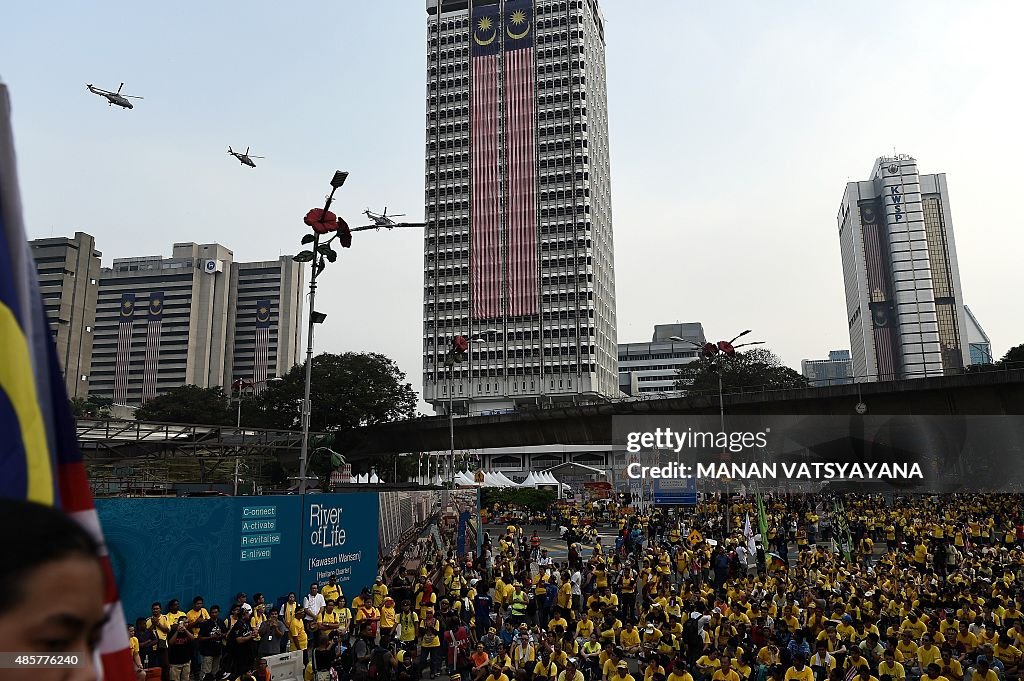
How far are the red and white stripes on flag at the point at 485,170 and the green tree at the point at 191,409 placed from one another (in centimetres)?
4533

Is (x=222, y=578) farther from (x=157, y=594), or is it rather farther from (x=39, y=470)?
(x=39, y=470)

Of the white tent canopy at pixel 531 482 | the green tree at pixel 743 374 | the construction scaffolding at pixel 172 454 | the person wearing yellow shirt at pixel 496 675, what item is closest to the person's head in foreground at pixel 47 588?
the person wearing yellow shirt at pixel 496 675

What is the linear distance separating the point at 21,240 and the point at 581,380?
4741 inches

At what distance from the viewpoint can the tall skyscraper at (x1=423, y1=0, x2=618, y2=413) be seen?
4889 inches

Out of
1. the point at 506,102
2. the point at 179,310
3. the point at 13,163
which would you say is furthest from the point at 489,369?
the point at 13,163

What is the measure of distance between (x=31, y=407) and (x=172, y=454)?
1288 inches

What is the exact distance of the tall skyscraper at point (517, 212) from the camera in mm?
124188

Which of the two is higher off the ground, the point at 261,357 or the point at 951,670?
the point at 261,357

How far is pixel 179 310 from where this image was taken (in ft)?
627

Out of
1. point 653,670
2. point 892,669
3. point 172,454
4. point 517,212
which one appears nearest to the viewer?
point 653,670

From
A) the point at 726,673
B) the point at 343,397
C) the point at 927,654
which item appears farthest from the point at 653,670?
the point at 343,397

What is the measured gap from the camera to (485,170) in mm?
130750

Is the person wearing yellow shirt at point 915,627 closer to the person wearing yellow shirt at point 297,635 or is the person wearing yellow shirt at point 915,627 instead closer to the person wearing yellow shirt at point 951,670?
the person wearing yellow shirt at point 951,670

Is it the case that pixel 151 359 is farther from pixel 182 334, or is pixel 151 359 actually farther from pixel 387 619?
pixel 387 619
